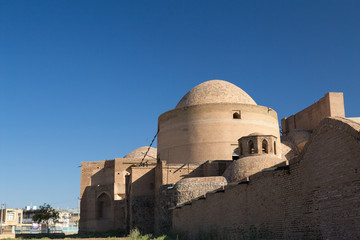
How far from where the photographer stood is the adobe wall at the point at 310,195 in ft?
25.5

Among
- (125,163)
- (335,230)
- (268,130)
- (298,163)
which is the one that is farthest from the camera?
(125,163)

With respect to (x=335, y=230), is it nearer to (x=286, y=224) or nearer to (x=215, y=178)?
(x=286, y=224)

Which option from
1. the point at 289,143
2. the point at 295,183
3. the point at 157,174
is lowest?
the point at 295,183

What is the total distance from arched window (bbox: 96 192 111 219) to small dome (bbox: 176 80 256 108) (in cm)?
1059

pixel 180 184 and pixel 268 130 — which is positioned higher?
pixel 268 130

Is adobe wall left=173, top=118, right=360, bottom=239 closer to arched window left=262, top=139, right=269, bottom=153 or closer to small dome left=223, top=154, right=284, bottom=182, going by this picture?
small dome left=223, top=154, right=284, bottom=182

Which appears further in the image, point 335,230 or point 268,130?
point 268,130

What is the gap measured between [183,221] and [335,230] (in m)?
11.4

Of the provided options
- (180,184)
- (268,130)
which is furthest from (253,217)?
(268,130)

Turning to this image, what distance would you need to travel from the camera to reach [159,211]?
22.6 metres

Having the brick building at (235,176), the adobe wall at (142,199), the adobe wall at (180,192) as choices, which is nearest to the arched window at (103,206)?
the brick building at (235,176)

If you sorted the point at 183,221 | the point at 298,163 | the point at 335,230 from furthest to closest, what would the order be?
the point at 183,221
the point at 298,163
the point at 335,230

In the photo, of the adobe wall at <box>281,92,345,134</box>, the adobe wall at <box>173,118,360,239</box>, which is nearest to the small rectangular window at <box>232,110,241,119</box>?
the adobe wall at <box>281,92,345,134</box>

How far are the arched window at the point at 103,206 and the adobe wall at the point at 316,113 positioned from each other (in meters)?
14.7
